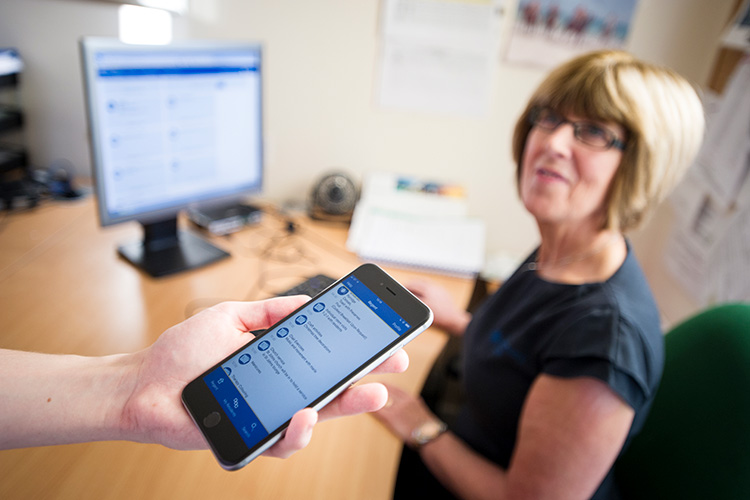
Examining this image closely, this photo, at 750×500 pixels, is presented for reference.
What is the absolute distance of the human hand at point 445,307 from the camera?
930 mm

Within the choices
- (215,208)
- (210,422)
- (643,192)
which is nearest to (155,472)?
(210,422)

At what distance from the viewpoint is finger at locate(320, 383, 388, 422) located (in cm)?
39

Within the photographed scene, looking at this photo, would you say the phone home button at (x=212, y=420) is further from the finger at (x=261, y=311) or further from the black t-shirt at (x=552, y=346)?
the black t-shirt at (x=552, y=346)

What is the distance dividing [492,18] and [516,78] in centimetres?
17

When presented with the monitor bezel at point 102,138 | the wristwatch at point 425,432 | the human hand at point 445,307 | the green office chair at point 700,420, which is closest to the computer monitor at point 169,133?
the monitor bezel at point 102,138

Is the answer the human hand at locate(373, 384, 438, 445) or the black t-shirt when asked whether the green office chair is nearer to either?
the black t-shirt

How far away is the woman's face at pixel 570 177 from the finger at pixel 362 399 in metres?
0.54

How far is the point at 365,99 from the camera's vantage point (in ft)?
4.45

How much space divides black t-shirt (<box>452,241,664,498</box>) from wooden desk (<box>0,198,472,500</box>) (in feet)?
0.39

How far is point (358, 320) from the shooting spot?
0.40 meters

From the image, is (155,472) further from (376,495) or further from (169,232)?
(169,232)

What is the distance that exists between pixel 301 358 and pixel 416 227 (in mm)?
920

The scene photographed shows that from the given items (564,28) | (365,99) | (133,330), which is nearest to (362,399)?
(133,330)

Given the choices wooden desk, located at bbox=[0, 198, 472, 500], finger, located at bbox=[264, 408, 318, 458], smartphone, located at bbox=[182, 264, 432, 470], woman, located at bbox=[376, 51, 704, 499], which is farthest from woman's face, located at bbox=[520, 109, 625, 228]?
finger, located at bbox=[264, 408, 318, 458]
